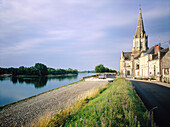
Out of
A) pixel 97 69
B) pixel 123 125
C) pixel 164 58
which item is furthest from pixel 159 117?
pixel 97 69

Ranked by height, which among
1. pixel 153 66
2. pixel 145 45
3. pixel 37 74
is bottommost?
pixel 37 74

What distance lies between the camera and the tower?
198 ft

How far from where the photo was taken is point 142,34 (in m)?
60.7

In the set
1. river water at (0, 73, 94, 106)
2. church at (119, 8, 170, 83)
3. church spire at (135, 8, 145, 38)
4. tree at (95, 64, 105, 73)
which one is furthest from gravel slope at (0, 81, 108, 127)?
tree at (95, 64, 105, 73)

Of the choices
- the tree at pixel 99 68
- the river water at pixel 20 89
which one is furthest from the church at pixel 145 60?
the tree at pixel 99 68

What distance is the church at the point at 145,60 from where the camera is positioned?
26783 millimetres

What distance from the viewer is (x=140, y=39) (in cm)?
6100

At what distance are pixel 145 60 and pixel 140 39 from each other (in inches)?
1114

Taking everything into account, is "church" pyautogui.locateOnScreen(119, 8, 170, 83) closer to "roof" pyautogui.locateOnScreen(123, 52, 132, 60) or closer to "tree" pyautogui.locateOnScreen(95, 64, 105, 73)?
"roof" pyautogui.locateOnScreen(123, 52, 132, 60)

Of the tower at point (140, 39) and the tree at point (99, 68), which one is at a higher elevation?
the tower at point (140, 39)

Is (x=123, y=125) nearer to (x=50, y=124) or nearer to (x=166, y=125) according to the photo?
(x=166, y=125)

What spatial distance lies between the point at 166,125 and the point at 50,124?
5569 mm

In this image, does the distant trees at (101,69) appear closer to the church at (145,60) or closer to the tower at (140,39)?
the church at (145,60)

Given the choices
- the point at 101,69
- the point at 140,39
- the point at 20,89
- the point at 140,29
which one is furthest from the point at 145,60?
the point at 101,69
